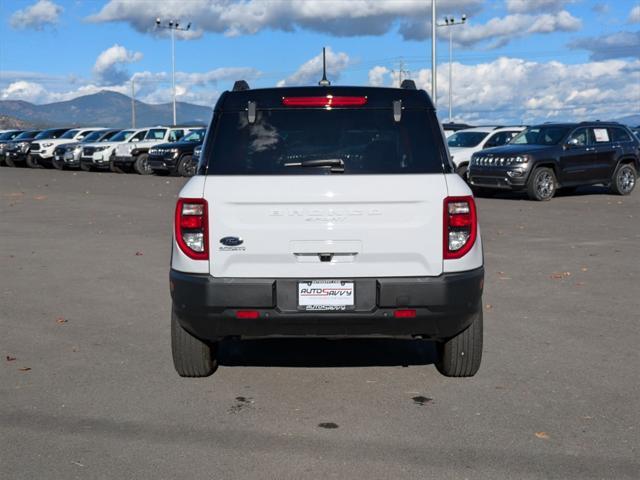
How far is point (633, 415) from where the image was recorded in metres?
5.35

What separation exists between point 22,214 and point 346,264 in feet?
47.9

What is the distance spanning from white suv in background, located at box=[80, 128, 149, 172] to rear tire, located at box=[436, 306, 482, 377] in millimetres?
30422

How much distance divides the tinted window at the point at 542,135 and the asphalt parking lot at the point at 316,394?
38.4ft

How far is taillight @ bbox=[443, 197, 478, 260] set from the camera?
18.1 feet

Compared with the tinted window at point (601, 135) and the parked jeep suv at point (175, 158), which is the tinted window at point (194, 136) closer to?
the parked jeep suv at point (175, 158)

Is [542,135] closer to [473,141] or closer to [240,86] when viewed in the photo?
[473,141]

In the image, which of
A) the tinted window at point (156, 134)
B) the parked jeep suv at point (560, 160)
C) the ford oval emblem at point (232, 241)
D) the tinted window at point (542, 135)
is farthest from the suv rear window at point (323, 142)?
the tinted window at point (156, 134)

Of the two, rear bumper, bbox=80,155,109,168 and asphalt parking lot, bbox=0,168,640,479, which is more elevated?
rear bumper, bbox=80,155,109,168

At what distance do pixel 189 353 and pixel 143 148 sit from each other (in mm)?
28664

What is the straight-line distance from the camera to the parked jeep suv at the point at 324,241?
546cm

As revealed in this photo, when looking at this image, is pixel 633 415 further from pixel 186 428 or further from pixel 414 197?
Answer: pixel 186 428

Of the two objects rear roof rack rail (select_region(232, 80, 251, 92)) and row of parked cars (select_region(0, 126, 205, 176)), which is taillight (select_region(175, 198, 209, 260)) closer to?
rear roof rack rail (select_region(232, 80, 251, 92))

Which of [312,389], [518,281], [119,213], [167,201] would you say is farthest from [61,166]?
[312,389]

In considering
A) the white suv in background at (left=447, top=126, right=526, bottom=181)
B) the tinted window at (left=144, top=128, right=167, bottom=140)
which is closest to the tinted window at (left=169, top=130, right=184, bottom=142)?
the tinted window at (left=144, top=128, right=167, bottom=140)
